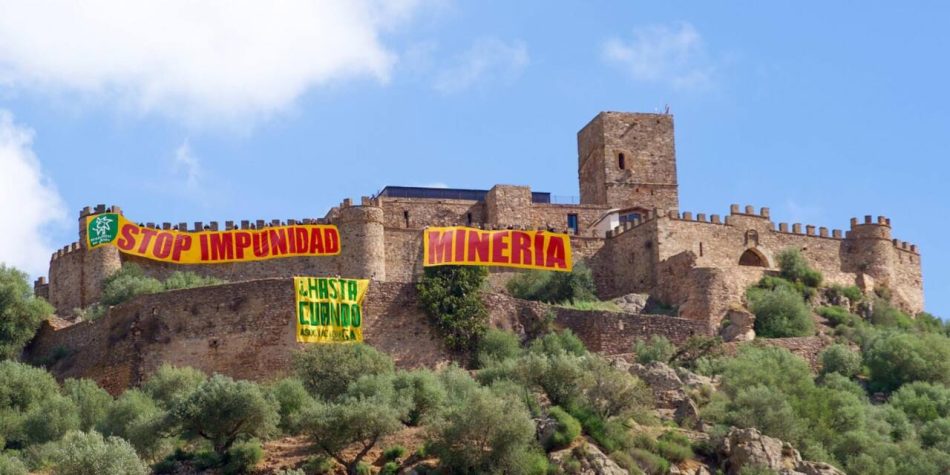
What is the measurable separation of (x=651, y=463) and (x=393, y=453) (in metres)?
5.24

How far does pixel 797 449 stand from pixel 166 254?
23450 mm

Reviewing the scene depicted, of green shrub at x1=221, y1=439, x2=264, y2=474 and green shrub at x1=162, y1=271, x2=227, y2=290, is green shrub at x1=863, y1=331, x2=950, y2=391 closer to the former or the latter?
green shrub at x1=221, y1=439, x2=264, y2=474

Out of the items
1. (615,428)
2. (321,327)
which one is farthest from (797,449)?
(321,327)

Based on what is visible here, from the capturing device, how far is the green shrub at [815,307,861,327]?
56.7 meters

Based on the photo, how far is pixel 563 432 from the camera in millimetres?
40750

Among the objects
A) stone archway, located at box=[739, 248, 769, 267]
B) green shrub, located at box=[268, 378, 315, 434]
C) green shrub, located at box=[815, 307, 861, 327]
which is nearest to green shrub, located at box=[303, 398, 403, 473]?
green shrub, located at box=[268, 378, 315, 434]

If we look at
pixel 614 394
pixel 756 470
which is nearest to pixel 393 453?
pixel 614 394

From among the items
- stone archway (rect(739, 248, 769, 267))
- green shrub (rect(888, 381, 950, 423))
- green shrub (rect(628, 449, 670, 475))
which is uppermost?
stone archway (rect(739, 248, 769, 267))

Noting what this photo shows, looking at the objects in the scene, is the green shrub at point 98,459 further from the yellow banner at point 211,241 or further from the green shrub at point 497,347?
the yellow banner at point 211,241

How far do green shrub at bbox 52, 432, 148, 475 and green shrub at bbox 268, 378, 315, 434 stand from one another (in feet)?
13.9

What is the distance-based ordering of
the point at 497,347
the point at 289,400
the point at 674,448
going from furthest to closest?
1. the point at 497,347
2. the point at 289,400
3. the point at 674,448

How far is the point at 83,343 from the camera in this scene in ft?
172

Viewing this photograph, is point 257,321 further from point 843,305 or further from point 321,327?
point 843,305

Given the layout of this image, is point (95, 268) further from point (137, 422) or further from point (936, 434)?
point (936, 434)
